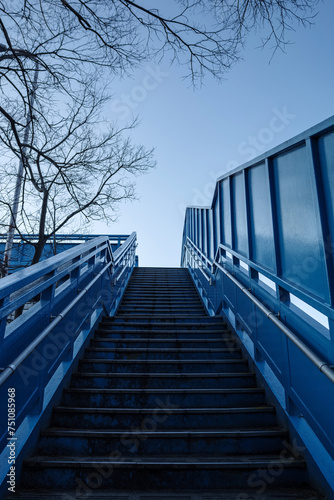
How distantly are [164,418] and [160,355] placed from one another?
3.10ft

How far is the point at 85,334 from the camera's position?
3.39 meters

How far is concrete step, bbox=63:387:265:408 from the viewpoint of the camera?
2562 mm

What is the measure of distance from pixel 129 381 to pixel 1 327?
154cm

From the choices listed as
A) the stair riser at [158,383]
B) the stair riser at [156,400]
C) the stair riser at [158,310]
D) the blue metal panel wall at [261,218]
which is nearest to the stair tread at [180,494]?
the stair riser at [156,400]

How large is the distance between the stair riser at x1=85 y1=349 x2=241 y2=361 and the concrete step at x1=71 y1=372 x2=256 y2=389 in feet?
1.35

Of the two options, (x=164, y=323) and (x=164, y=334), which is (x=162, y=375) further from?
(x=164, y=323)

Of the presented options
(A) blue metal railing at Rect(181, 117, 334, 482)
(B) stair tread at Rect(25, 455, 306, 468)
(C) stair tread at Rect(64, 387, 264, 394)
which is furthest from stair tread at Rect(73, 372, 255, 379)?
(B) stair tread at Rect(25, 455, 306, 468)

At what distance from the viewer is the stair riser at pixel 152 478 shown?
1.84 meters

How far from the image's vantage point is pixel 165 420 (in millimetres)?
2352

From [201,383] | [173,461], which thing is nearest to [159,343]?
[201,383]

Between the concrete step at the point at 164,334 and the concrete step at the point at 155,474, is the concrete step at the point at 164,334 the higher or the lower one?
the higher one

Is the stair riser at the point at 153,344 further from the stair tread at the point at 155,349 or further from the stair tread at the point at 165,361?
the stair tread at the point at 165,361

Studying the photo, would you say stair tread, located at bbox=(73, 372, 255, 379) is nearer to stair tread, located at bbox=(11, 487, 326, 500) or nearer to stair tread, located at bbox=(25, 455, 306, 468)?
stair tread, located at bbox=(25, 455, 306, 468)

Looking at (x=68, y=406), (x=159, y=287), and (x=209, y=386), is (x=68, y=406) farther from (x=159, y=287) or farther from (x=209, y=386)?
(x=159, y=287)
